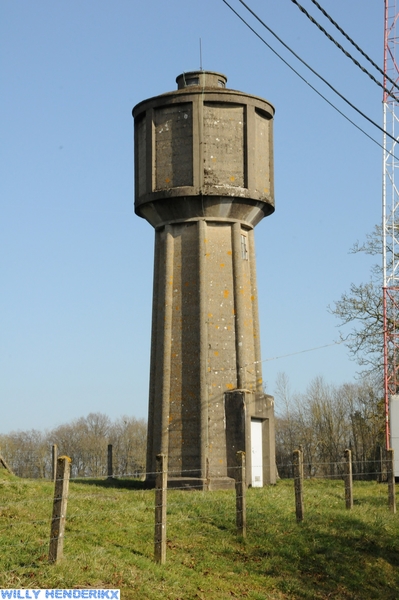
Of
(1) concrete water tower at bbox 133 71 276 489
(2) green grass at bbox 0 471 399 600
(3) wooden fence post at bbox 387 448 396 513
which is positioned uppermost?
(1) concrete water tower at bbox 133 71 276 489

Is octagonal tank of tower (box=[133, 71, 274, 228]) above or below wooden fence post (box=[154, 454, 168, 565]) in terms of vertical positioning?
above

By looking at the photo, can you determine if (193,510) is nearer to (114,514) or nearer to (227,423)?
(114,514)

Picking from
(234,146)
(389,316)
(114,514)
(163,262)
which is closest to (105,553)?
(114,514)

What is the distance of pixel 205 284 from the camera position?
24.2 meters

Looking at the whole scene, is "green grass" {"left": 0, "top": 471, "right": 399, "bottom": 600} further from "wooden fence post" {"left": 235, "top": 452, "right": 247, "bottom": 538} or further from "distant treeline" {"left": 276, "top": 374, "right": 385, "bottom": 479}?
"distant treeline" {"left": 276, "top": 374, "right": 385, "bottom": 479}

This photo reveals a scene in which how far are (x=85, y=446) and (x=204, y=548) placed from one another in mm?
56700

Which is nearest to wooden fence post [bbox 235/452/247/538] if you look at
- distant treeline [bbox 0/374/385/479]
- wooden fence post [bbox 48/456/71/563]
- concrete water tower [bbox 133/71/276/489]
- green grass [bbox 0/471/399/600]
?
green grass [bbox 0/471/399/600]

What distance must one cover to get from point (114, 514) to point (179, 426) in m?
8.39

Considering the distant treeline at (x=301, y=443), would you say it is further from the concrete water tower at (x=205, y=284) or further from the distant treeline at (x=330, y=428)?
the concrete water tower at (x=205, y=284)

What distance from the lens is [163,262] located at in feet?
81.9

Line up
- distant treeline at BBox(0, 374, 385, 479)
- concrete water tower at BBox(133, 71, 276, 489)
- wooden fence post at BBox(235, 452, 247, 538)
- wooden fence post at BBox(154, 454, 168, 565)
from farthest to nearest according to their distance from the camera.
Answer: distant treeline at BBox(0, 374, 385, 479) → concrete water tower at BBox(133, 71, 276, 489) → wooden fence post at BBox(235, 452, 247, 538) → wooden fence post at BBox(154, 454, 168, 565)

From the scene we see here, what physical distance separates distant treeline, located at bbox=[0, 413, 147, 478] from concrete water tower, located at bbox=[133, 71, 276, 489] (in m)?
34.2

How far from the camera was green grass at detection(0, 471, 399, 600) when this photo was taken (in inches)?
448

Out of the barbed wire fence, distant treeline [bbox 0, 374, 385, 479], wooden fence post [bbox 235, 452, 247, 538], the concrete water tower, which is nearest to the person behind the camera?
the barbed wire fence
